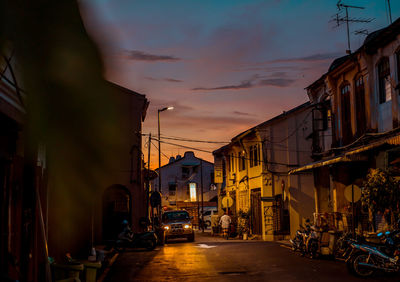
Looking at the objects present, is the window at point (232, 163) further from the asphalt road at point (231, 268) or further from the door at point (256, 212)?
the asphalt road at point (231, 268)

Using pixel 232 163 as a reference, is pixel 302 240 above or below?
below

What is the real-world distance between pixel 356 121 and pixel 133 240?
39.6ft

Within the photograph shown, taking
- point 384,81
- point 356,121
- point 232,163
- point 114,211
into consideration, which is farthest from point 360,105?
point 232,163

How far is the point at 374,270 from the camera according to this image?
565 inches

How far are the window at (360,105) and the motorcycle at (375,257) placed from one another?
916cm

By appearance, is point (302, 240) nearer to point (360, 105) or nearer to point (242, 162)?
point (360, 105)

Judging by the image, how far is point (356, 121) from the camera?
77.1 feet

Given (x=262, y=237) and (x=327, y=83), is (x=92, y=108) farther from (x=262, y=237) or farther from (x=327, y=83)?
(x=262, y=237)

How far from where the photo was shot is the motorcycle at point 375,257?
542 inches

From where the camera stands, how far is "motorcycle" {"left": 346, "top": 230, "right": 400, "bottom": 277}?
13758mm

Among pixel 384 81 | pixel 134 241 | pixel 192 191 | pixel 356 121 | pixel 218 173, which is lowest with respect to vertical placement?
pixel 134 241

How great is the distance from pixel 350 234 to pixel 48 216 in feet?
35.4

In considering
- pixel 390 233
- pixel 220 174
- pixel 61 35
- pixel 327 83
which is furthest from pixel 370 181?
pixel 220 174

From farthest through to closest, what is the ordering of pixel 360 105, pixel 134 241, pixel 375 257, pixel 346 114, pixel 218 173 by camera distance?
pixel 218 173, pixel 134 241, pixel 346 114, pixel 360 105, pixel 375 257
